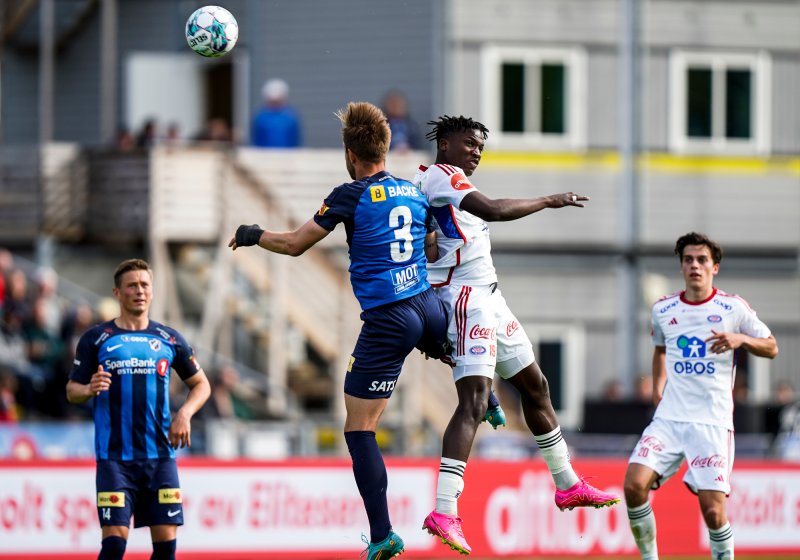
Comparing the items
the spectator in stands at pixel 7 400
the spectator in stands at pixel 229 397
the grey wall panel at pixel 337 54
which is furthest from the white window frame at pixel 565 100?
the spectator in stands at pixel 7 400

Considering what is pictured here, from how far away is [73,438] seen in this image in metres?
16.9

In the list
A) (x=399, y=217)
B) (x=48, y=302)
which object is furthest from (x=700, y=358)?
(x=48, y=302)

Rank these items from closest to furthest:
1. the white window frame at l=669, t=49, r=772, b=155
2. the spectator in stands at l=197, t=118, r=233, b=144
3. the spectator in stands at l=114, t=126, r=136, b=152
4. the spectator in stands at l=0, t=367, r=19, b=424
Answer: the spectator in stands at l=0, t=367, r=19, b=424
the spectator in stands at l=114, t=126, r=136, b=152
the spectator in stands at l=197, t=118, r=233, b=144
the white window frame at l=669, t=49, r=772, b=155

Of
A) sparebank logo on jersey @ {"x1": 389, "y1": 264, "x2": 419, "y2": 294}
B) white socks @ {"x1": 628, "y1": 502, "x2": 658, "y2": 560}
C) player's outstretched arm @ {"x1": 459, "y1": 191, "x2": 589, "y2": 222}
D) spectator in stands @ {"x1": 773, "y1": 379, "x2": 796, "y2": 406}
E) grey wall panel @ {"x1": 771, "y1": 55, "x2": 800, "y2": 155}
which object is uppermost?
grey wall panel @ {"x1": 771, "y1": 55, "x2": 800, "y2": 155}

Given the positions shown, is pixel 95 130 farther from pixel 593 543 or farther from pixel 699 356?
pixel 699 356

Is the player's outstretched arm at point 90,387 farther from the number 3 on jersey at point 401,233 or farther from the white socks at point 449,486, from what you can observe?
the white socks at point 449,486

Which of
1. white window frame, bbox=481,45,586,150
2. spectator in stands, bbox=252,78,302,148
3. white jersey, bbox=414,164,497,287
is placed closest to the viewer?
white jersey, bbox=414,164,497,287

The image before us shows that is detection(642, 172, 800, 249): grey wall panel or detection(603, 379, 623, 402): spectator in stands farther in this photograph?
detection(642, 172, 800, 249): grey wall panel

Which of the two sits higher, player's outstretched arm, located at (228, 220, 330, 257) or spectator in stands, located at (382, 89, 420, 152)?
spectator in stands, located at (382, 89, 420, 152)

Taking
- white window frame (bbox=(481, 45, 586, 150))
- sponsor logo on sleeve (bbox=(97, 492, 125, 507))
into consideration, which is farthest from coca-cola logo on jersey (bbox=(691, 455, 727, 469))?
white window frame (bbox=(481, 45, 586, 150))

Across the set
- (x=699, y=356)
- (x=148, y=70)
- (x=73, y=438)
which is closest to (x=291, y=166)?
(x=148, y=70)

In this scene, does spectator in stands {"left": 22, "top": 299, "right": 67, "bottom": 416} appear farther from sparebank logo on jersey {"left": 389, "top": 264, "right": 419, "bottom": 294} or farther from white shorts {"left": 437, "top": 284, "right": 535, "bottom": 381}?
sparebank logo on jersey {"left": 389, "top": 264, "right": 419, "bottom": 294}

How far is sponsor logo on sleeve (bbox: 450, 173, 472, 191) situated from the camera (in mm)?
9602

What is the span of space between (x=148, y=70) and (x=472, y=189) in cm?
1731
